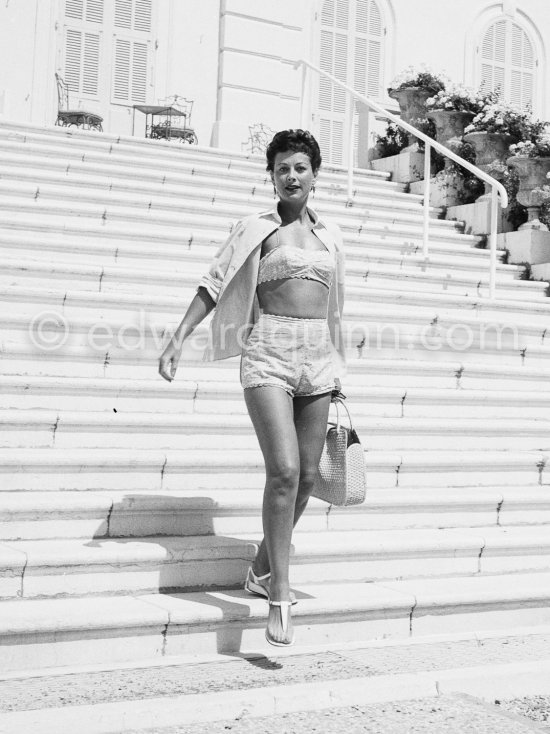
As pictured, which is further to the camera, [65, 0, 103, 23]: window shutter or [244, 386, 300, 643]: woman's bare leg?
[65, 0, 103, 23]: window shutter

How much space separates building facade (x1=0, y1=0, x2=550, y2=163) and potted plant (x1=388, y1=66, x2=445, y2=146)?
1068mm

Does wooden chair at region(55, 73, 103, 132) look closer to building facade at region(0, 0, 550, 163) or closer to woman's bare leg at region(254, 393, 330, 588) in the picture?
building facade at region(0, 0, 550, 163)

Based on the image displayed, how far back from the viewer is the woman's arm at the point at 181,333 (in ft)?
11.5

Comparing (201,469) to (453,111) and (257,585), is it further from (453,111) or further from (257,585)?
(453,111)

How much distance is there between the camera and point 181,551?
3.89 metres

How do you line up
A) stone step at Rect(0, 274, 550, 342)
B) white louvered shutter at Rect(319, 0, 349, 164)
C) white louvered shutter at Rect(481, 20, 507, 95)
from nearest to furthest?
stone step at Rect(0, 274, 550, 342)
white louvered shutter at Rect(319, 0, 349, 164)
white louvered shutter at Rect(481, 20, 507, 95)

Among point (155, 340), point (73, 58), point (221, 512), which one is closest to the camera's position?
point (221, 512)

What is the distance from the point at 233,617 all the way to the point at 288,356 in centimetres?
94

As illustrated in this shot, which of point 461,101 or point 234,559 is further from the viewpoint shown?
point 461,101

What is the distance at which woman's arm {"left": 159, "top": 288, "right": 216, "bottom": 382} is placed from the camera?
11.5ft

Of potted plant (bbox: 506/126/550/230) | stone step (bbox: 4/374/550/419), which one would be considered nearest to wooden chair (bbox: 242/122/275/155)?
potted plant (bbox: 506/126/550/230)

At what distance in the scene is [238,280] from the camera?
3613 millimetres

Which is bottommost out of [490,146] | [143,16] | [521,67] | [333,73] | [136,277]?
[136,277]

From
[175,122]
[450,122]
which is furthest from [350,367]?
[175,122]
